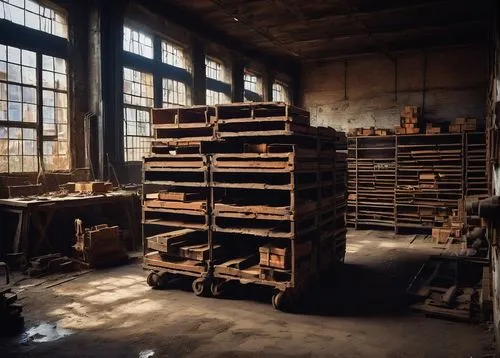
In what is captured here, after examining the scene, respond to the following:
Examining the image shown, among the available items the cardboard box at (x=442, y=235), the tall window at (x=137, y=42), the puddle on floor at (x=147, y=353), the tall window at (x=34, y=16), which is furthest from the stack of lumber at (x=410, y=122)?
the puddle on floor at (x=147, y=353)

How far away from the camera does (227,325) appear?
→ 18.6ft

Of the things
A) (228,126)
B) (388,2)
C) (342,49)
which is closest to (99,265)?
(228,126)

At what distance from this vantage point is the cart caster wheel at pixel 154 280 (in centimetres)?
729

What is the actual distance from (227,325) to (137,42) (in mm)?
9032

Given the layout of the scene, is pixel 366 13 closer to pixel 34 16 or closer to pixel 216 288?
pixel 34 16

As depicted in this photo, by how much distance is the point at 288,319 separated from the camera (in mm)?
5934

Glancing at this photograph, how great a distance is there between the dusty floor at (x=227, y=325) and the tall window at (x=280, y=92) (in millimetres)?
11826

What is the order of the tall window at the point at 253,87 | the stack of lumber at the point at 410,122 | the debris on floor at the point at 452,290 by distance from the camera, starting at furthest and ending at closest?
1. the tall window at the point at 253,87
2. the stack of lumber at the point at 410,122
3. the debris on floor at the point at 452,290

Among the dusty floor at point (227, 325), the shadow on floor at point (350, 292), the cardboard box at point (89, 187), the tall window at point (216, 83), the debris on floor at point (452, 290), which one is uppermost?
the tall window at point (216, 83)

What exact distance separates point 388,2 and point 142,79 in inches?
281

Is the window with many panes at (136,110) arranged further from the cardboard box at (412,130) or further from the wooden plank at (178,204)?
the cardboard box at (412,130)

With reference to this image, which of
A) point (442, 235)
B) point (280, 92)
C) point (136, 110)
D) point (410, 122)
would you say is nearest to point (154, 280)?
point (136, 110)

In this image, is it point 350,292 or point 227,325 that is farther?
point 350,292

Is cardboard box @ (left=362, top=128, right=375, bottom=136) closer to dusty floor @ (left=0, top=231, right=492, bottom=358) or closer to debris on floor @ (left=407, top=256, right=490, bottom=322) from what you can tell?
debris on floor @ (left=407, top=256, right=490, bottom=322)
